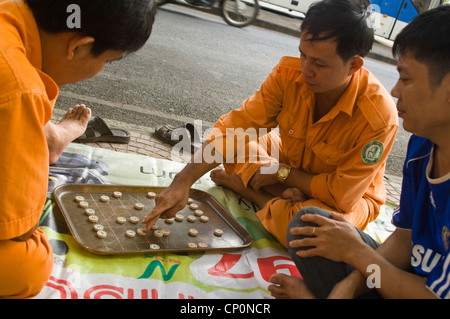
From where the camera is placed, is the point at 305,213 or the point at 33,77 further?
the point at 305,213

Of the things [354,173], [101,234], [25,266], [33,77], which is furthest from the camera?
[354,173]

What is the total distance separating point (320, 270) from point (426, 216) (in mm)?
410

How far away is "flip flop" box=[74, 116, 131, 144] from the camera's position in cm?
284

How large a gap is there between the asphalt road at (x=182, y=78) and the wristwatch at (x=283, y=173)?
1.25 metres

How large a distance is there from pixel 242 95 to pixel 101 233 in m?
3.10

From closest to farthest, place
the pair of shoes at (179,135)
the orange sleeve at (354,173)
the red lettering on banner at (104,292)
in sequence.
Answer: the red lettering on banner at (104,292) → the orange sleeve at (354,173) → the pair of shoes at (179,135)

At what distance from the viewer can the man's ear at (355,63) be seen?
2041 millimetres

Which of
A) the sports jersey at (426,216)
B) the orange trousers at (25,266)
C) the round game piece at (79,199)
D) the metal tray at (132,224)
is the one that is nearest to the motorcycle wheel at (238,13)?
the metal tray at (132,224)

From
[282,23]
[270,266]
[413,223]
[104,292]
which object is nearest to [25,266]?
[104,292]

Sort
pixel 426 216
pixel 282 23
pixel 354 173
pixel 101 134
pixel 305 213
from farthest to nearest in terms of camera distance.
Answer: pixel 282 23
pixel 101 134
pixel 354 173
pixel 305 213
pixel 426 216

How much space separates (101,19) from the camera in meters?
1.30

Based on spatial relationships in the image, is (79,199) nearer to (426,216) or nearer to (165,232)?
(165,232)

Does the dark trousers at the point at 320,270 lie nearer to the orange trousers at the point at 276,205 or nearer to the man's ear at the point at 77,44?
the orange trousers at the point at 276,205

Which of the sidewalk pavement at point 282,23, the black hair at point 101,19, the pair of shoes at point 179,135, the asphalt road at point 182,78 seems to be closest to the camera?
the black hair at point 101,19
